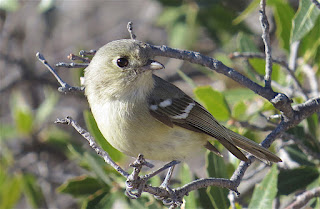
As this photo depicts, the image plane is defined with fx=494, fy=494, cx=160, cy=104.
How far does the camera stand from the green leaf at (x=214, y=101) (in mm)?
3309

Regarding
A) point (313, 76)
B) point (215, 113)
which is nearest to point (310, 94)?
point (313, 76)

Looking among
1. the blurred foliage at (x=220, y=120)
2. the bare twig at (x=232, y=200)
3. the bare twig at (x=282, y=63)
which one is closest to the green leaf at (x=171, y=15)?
the blurred foliage at (x=220, y=120)

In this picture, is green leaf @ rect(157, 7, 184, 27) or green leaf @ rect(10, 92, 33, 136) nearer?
green leaf @ rect(10, 92, 33, 136)

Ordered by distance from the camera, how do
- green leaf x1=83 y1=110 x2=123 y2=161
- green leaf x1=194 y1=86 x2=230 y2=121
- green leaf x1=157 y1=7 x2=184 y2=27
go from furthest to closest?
green leaf x1=157 y1=7 x2=184 y2=27 < green leaf x1=194 y1=86 x2=230 y2=121 < green leaf x1=83 y1=110 x2=123 y2=161

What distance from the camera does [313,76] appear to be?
3.72 meters

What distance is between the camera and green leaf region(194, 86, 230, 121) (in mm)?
3309

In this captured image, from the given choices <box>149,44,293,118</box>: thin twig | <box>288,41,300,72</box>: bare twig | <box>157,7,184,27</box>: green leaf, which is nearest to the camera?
<box>149,44,293,118</box>: thin twig

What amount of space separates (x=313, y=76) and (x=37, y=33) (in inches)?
139

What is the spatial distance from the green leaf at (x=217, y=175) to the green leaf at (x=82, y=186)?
29.4 inches

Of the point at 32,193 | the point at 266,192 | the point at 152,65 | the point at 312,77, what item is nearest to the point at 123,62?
the point at 152,65

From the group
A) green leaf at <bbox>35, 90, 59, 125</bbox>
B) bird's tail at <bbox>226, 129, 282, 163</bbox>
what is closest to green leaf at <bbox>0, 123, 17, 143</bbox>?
green leaf at <bbox>35, 90, 59, 125</bbox>

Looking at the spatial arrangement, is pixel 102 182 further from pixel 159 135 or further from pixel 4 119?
pixel 4 119

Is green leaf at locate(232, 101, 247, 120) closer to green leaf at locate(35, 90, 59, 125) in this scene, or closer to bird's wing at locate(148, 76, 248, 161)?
bird's wing at locate(148, 76, 248, 161)

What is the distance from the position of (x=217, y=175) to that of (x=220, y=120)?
51 centimetres
